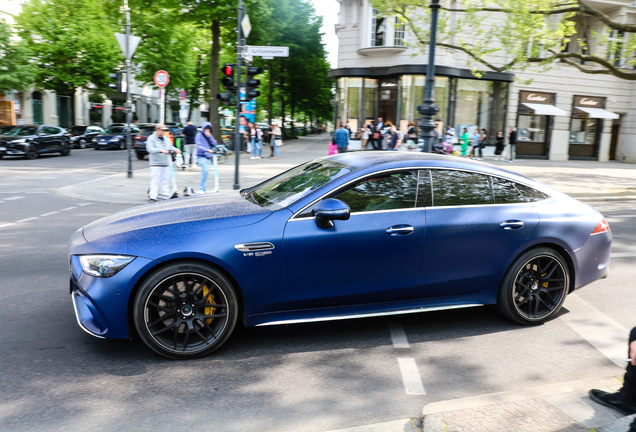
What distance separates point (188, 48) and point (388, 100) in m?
16.5

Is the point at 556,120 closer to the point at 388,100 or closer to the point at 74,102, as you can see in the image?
the point at 388,100

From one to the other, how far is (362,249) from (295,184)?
0.95m

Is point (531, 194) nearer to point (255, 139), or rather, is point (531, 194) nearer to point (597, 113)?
point (255, 139)

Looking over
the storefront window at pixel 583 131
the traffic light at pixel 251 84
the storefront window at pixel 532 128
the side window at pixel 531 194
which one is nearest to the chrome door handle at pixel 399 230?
the side window at pixel 531 194

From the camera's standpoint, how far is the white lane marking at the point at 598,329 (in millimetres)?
4443

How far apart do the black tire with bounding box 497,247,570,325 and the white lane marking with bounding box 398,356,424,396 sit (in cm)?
122

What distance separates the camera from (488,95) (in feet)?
103

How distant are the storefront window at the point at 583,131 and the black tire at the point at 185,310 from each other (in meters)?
33.9

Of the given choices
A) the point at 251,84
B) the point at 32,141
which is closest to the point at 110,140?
the point at 32,141

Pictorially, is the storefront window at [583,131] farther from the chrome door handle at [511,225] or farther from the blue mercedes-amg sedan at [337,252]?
the chrome door handle at [511,225]

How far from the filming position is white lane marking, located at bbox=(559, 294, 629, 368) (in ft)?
14.6

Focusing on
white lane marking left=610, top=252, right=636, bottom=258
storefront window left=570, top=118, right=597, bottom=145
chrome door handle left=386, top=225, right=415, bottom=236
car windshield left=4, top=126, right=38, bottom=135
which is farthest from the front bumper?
storefront window left=570, top=118, right=597, bottom=145

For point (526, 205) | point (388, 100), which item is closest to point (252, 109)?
point (388, 100)

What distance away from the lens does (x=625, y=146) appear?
34031 mm
